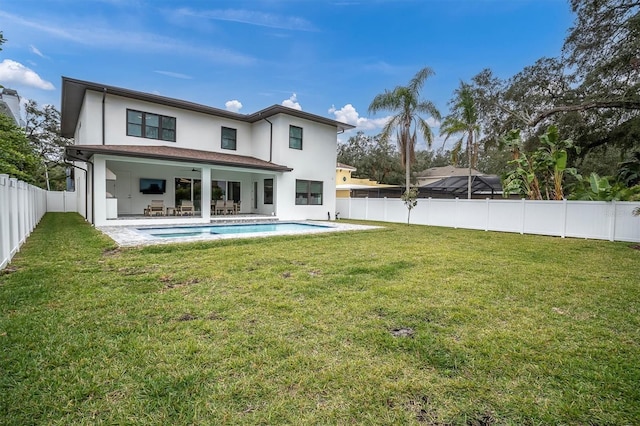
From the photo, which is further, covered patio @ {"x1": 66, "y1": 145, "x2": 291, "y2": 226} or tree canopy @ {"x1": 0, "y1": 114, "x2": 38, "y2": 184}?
covered patio @ {"x1": 66, "y1": 145, "x2": 291, "y2": 226}

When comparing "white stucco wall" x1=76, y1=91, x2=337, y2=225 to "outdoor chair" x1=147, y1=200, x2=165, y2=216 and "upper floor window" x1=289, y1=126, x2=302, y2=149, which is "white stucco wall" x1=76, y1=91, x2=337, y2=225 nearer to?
"upper floor window" x1=289, y1=126, x2=302, y2=149

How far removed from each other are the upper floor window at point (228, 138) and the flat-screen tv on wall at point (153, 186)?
4.09 metres

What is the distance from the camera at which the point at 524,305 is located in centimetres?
457

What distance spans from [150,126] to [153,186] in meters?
3.64

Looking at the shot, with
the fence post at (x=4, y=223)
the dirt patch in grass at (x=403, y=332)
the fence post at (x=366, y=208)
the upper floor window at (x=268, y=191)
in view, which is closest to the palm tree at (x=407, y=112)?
the fence post at (x=366, y=208)

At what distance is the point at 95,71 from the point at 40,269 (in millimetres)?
19291

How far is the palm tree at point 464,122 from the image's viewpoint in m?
19.9

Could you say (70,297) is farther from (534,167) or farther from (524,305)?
(534,167)

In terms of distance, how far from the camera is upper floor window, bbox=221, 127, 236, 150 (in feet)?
63.8

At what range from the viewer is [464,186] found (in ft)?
77.6

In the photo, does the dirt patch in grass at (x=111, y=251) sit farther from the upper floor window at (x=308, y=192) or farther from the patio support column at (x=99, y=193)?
the upper floor window at (x=308, y=192)

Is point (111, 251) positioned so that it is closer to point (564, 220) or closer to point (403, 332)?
point (403, 332)

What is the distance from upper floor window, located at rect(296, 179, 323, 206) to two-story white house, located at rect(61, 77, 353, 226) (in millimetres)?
62

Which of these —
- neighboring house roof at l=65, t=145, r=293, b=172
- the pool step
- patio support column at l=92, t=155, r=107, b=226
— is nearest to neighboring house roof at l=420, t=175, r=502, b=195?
the pool step
